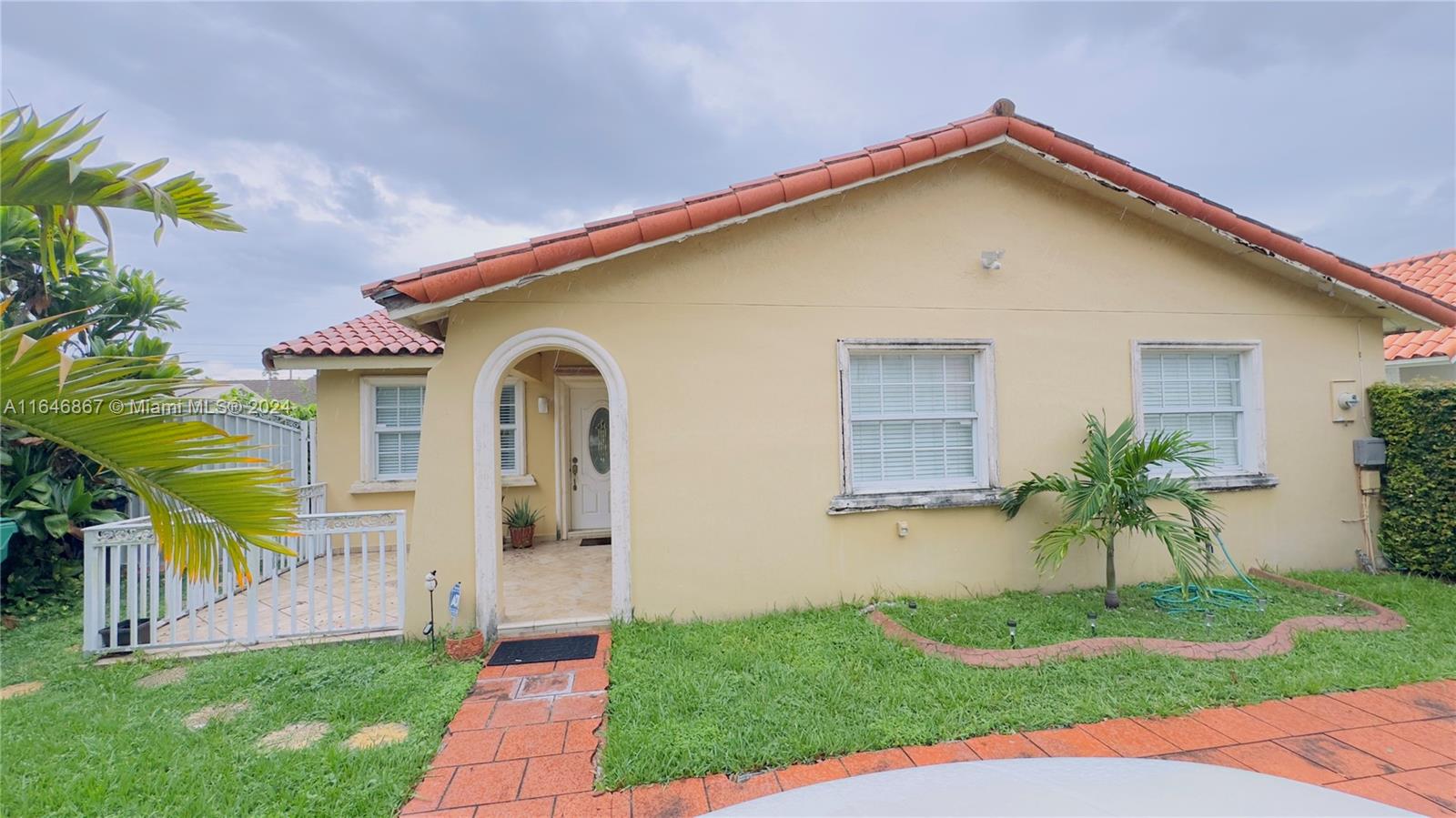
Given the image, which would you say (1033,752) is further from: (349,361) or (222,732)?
(349,361)

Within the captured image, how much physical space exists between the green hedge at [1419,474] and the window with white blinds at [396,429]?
13018 mm

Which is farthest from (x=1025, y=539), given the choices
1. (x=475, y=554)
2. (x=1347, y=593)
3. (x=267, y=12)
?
(x=267, y=12)

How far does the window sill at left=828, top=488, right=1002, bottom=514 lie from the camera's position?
18.3 ft

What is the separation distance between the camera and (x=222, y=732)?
11.5ft

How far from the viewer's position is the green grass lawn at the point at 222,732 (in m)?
2.85

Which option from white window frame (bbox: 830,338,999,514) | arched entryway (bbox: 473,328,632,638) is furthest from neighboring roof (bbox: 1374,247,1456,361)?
arched entryway (bbox: 473,328,632,638)

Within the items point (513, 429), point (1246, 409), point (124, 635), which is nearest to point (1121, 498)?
point (1246, 409)

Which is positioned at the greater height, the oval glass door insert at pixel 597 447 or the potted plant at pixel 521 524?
the oval glass door insert at pixel 597 447

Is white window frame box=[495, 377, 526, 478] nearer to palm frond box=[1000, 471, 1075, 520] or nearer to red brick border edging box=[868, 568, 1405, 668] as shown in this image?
red brick border edging box=[868, 568, 1405, 668]

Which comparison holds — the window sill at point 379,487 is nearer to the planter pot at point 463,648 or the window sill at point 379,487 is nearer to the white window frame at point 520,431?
the white window frame at point 520,431

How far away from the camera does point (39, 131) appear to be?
2.61m

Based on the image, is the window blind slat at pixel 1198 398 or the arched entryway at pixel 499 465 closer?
the arched entryway at pixel 499 465

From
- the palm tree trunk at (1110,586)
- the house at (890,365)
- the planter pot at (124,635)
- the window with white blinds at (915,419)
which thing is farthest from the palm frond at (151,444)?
the palm tree trunk at (1110,586)

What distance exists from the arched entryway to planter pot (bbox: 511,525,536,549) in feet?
12.1
